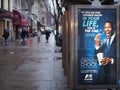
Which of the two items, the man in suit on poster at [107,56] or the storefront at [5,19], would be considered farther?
the storefront at [5,19]

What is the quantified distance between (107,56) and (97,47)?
34 centimetres

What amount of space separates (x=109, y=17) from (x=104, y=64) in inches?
42.7

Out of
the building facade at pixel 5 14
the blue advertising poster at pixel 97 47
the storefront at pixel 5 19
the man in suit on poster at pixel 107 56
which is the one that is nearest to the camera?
the blue advertising poster at pixel 97 47

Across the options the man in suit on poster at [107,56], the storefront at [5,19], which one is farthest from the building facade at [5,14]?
the man in suit on poster at [107,56]

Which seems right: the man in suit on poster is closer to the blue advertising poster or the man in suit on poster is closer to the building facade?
the blue advertising poster

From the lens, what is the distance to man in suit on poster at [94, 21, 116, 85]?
958cm

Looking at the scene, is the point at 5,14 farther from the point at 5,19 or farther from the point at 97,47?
the point at 97,47

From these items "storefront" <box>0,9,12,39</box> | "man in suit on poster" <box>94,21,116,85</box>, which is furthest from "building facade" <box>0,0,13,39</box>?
"man in suit on poster" <box>94,21,116,85</box>

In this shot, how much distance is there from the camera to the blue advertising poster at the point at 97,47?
9445 millimetres

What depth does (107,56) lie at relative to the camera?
9688 millimetres

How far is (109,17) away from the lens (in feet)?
31.3

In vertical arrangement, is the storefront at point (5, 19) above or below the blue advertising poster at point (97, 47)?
above

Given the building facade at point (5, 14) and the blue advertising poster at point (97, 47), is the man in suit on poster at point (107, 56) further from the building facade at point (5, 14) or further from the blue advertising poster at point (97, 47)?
the building facade at point (5, 14)

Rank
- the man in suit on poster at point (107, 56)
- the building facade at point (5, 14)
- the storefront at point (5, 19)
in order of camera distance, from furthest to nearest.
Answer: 1. the building facade at point (5, 14)
2. the storefront at point (5, 19)
3. the man in suit on poster at point (107, 56)
